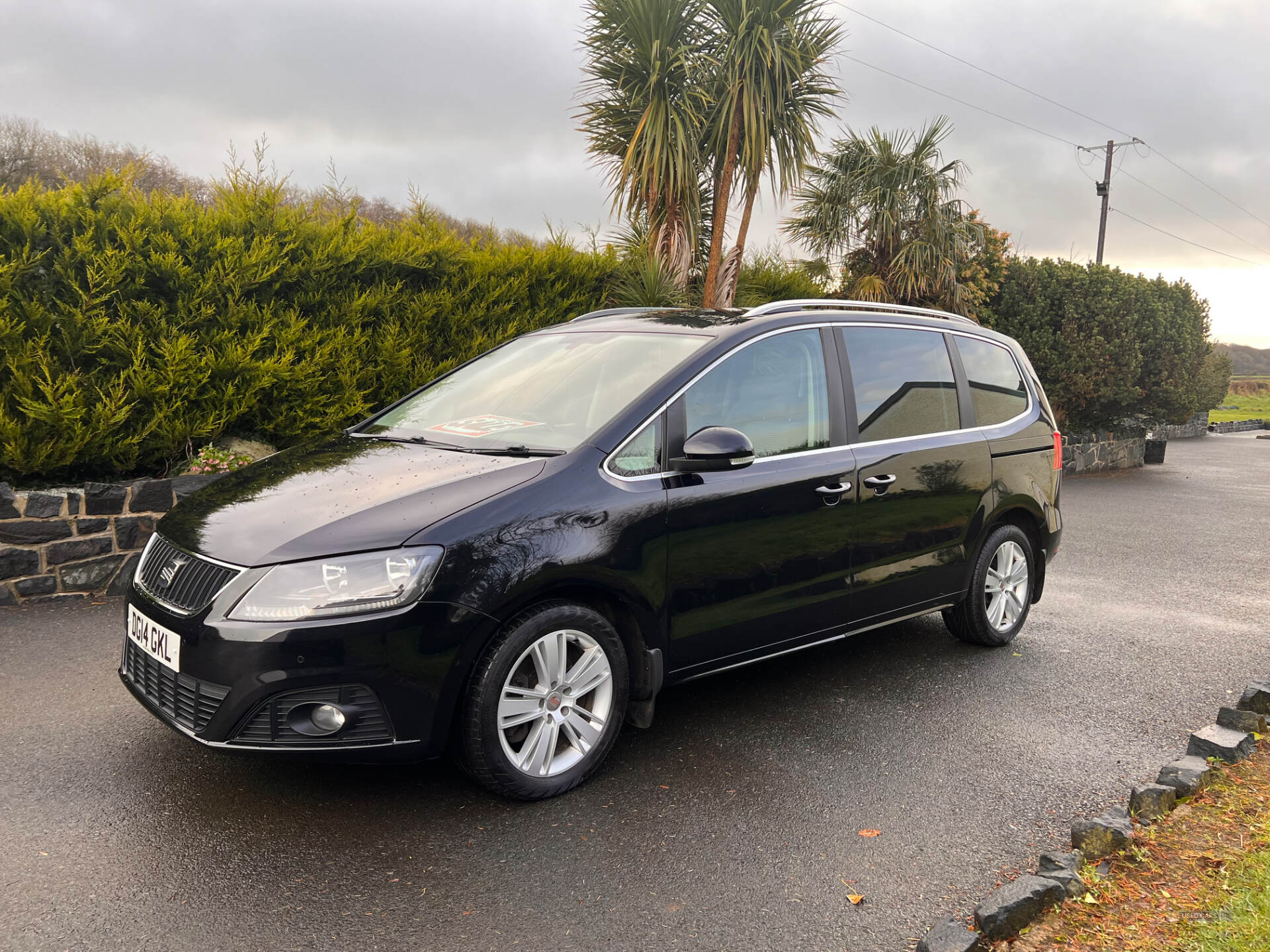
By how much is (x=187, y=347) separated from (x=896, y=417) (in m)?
5.04

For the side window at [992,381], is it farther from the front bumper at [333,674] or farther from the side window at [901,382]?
the front bumper at [333,674]

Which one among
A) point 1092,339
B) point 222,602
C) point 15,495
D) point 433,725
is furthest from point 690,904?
point 1092,339

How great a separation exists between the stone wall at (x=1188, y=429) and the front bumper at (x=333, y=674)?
2863cm

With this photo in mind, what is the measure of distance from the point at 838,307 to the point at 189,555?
3.19 meters

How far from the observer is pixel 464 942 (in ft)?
8.69

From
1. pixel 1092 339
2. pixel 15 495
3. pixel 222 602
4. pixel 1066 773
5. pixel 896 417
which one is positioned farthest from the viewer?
pixel 1092 339

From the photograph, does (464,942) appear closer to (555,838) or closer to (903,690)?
(555,838)

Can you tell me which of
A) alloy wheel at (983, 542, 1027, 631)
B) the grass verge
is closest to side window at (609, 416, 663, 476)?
the grass verge

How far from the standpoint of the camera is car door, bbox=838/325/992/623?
176 inches

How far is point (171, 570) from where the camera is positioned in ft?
11.2

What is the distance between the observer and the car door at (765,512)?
377 cm

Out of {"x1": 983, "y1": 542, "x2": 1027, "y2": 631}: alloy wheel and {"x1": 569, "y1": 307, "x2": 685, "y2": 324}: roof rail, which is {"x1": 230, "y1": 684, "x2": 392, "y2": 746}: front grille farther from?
{"x1": 983, "y1": 542, "x2": 1027, "y2": 631}: alloy wheel

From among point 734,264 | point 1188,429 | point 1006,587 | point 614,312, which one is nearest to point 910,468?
point 1006,587

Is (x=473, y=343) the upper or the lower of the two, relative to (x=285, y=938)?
upper
